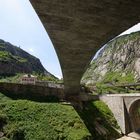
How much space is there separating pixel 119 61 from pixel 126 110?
341 ft

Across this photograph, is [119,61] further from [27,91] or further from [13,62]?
[27,91]

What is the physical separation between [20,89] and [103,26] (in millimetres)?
25323

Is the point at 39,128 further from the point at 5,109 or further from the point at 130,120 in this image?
the point at 130,120

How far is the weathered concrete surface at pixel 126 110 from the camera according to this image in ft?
137

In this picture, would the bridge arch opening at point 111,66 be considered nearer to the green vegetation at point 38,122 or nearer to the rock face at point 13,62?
the rock face at point 13,62

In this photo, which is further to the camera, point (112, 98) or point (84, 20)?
point (112, 98)

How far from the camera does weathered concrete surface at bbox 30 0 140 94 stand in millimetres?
10680

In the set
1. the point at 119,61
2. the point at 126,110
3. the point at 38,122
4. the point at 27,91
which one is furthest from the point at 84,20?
the point at 119,61

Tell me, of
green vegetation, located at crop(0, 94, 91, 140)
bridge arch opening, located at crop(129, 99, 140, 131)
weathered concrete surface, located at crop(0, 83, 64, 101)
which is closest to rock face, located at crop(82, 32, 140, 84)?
bridge arch opening, located at crop(129, 99, 140, 131)

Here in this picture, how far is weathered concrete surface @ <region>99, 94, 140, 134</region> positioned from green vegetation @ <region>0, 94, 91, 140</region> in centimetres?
1141

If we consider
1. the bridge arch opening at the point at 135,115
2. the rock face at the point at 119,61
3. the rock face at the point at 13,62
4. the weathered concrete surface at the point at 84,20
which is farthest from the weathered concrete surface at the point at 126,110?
the rock face at the point at 119,61

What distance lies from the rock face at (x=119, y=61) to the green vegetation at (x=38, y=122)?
9447 centimetres

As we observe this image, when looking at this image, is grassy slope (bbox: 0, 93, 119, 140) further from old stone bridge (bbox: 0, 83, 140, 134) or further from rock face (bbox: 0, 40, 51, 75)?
rock face (bbox: 0, 40, 51, 75)

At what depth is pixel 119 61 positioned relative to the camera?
145 m
